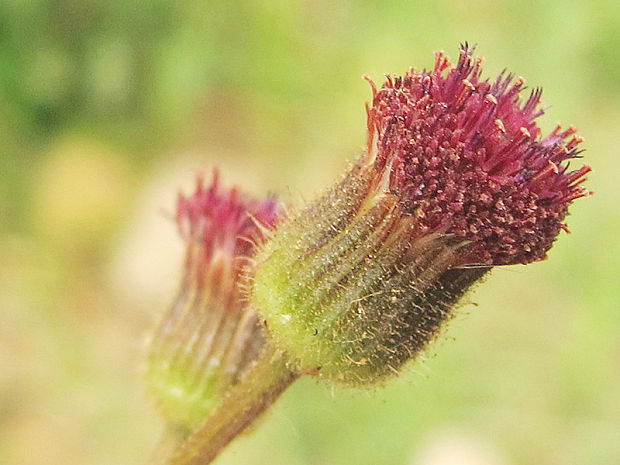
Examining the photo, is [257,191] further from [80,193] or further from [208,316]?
[208,316]

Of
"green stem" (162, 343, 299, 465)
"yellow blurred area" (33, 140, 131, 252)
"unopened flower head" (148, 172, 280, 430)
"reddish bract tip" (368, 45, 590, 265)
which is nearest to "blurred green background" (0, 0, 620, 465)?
"yellow blurred area" (33, 140, 131, 252)

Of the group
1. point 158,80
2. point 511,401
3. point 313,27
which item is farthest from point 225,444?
point 313,27

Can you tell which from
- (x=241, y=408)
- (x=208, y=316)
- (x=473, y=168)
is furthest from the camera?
(x=208, y=316)

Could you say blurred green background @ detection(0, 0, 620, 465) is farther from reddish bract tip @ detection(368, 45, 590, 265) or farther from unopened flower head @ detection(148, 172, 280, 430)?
reddish bract tip @ detection(368, 45, 590, 265)

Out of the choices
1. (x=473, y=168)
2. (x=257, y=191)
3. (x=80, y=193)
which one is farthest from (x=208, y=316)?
(x=80, y=193)

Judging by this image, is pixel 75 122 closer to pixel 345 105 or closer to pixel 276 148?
pixel 276 148

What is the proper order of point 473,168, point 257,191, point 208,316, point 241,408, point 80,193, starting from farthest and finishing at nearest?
point 257,191
point 80,193
point 208,316
point 241,408
point 473,168
